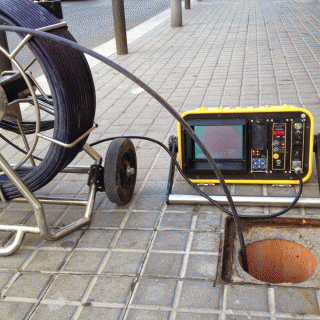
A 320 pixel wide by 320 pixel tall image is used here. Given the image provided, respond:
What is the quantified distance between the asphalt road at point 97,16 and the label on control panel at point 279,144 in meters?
7.37

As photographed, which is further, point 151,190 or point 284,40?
point 284,40

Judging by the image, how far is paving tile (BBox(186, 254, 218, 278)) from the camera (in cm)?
239

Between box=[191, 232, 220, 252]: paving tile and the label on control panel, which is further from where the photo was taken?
the label on control panel

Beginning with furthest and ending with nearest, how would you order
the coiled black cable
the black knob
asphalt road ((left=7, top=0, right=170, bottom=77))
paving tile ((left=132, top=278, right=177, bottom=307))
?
asphalt road ((left=7, top=0, right=170, bottom=77)) < the black knob < the coiled black cable < paving tile ((left=132, top=278, right=177, bottom=307))

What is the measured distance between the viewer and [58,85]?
2.49 metres

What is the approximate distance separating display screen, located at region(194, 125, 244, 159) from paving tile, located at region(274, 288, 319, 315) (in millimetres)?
1163

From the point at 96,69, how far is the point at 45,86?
1.26m

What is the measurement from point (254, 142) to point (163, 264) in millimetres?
1125

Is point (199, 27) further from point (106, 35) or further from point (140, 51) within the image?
point (140, 51)

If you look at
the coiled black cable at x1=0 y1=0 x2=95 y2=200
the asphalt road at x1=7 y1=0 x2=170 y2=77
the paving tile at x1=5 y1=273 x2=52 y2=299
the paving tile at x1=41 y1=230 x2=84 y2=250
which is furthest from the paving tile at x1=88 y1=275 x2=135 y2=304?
the asphalt road at x1=7 y1=0 x2=170 y2=77

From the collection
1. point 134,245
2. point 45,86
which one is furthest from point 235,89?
point 134,245

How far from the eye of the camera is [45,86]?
→ 642 cm

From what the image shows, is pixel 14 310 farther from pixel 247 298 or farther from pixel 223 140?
pixel 223 140

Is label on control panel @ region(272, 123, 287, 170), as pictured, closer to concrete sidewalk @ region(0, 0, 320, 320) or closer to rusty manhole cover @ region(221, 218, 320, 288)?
concrete sidewalk @ region(0, 0, 320, 320)
